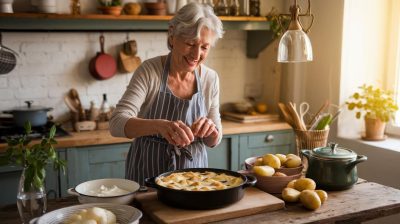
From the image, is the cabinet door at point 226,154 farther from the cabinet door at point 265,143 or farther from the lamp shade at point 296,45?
the lamp shade at point 296,45

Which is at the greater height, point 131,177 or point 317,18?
point 317,18

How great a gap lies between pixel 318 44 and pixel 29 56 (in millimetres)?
2194

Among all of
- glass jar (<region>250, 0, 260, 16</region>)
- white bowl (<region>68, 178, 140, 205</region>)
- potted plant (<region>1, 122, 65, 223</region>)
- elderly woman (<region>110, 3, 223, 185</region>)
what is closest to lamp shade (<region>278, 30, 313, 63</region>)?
elderly woman (<region>110, 3, 223, 185</region>)

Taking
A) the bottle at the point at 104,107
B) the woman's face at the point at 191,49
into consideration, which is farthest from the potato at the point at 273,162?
the bottle at the point at 104,107

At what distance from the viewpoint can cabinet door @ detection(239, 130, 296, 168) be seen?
3.66m

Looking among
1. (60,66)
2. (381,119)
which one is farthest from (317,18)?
(60,66)

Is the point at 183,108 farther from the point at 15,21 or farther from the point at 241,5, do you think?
the point at 241,5

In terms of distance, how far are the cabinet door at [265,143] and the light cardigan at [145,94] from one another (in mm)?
1253

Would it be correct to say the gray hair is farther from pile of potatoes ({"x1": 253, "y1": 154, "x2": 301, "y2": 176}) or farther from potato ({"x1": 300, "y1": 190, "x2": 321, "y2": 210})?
potato ({"x1": 300, "y1": 190, "x2": 321, "y2": 210})

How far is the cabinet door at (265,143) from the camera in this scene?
3.66 metres

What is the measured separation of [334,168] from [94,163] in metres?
1.77

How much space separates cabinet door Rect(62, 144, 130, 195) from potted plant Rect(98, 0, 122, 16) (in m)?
0.95

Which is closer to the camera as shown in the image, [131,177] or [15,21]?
[131,177]

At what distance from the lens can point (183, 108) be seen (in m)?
2.38
